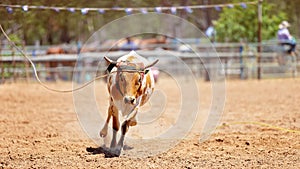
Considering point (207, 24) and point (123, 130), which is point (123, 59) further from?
point (207, 24)

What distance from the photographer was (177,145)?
266 inches

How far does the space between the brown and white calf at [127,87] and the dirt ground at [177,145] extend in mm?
546

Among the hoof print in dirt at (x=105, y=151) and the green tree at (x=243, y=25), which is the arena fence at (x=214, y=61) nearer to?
the green tree at (x=243, y=25)

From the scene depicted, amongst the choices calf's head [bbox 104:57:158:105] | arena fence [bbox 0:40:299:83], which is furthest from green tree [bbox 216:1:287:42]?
calf's head [bbox 104:57:158:105]

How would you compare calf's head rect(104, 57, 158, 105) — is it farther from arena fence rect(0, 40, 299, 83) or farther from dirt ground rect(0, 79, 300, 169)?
arena fence rect(0, 40, 299, 83)

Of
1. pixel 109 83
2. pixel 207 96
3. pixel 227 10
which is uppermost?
pixel 227 10

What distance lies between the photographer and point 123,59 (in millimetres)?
6121

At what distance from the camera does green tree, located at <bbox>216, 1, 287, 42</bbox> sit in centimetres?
2267

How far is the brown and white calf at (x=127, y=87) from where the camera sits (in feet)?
18.7

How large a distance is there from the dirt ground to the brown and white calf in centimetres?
55

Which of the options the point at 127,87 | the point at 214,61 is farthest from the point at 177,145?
the point at 214,61

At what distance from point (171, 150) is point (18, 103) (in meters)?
6.96

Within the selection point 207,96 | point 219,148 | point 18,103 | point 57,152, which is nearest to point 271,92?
point 207,96

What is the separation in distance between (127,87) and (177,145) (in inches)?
58.6
